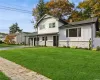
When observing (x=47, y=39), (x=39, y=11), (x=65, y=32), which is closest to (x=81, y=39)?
(x=65, y=32)

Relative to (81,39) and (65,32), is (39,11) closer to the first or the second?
(65,32)

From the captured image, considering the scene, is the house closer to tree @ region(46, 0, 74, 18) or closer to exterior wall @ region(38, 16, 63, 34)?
exterior wall @ region(38, 16, 63, 34)

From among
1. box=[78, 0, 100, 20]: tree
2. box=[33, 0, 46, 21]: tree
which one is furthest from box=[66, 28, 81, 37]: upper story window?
box=[33, 0, 46, 21]: tree

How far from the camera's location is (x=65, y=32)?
106ft

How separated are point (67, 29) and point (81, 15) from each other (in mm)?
21280

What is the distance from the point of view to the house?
90.2 ft

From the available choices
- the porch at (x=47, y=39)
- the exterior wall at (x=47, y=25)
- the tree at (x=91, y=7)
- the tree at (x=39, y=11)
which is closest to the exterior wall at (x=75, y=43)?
the porch at (x=47, y=39)

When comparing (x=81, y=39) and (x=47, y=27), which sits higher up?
(x=47, y=27)

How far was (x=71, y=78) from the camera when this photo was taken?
813 cm

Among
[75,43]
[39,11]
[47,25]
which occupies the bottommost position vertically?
[75,43]

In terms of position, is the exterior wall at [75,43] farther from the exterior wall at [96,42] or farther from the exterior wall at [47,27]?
the exterior wall at [47,27]

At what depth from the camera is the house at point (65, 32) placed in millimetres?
27506

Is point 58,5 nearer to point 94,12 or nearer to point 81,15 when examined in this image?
point 81,15

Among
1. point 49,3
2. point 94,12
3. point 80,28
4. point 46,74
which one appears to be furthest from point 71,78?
point 49,3
